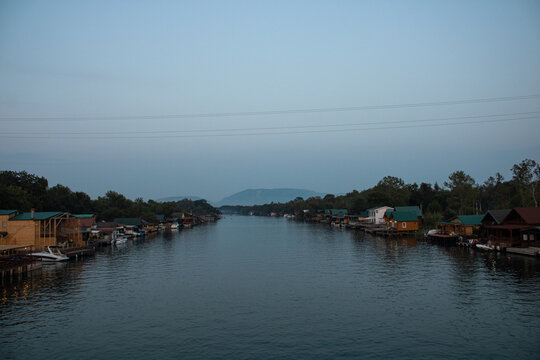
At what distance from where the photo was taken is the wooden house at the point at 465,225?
74.8 m

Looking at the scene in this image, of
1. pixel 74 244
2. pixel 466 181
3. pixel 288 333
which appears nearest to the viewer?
pixel 288 333

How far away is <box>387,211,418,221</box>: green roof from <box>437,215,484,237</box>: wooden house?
14.4 meters

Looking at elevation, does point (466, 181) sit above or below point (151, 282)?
above

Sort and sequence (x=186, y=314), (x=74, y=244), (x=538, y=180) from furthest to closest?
(x=538, y=180)
(x=74, y=244)
(x=186, y=314)

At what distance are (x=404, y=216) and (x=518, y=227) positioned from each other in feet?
A: 132

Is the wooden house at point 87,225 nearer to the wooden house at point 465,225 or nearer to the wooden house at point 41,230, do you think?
the wooden house at point 41,230

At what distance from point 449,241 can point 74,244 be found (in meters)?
65.1

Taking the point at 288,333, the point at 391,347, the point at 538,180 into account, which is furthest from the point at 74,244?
the point at 538,180

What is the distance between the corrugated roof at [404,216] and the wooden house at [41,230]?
2624 inches

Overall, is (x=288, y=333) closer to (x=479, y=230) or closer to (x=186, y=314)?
(x=186, y=314)

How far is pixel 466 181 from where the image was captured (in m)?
108

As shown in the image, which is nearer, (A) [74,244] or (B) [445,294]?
(B) [445,294]

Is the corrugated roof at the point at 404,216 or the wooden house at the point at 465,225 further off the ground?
the corrugated roof at the point at 404,216

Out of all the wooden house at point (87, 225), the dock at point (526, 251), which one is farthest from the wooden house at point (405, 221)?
the wooden house at point (87, 225)
